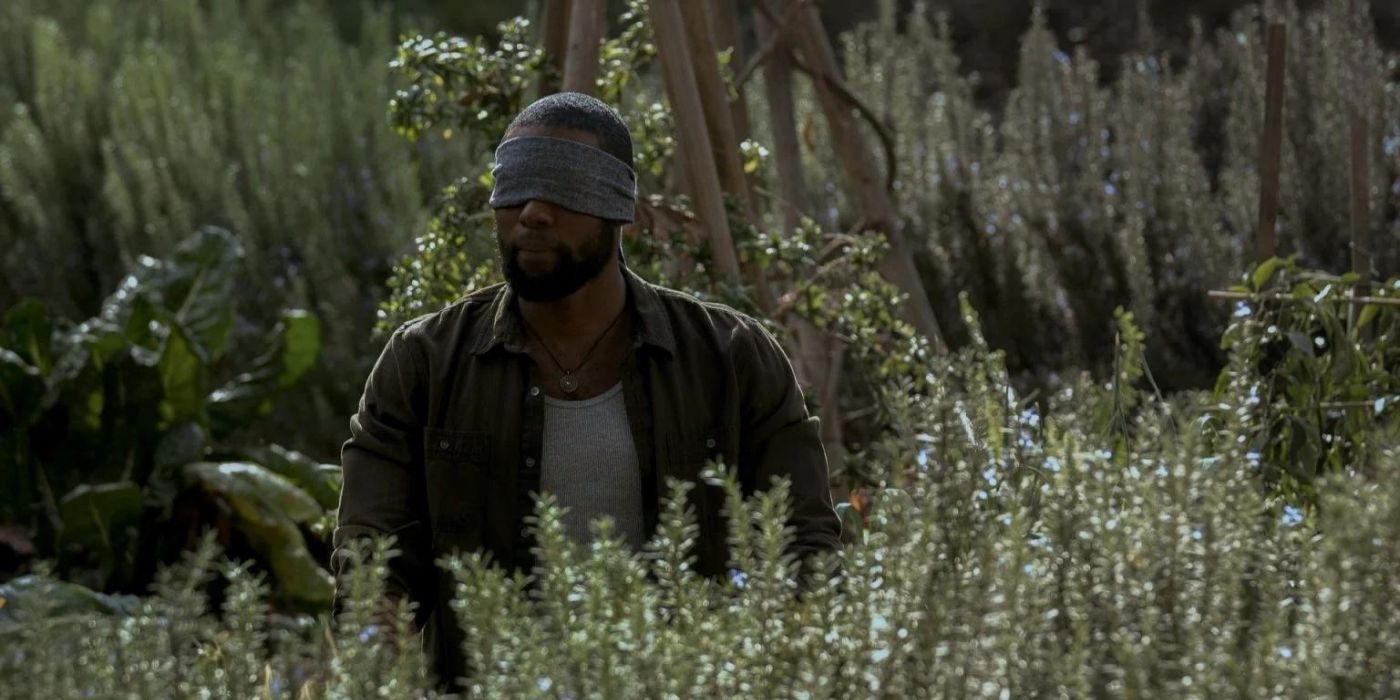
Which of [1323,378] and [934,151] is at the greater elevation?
[934,151]

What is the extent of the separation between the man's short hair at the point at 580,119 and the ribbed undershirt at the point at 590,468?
0.38 m

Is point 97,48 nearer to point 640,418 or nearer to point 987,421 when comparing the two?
point 640,418

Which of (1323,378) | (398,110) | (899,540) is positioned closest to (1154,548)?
(899,540)

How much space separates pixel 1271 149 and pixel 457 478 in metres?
1.99

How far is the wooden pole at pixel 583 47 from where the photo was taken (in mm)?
4176

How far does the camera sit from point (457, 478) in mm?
3100

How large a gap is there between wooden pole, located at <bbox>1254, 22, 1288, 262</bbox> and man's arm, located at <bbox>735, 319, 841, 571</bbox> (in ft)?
4.70

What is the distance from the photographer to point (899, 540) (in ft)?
6.16

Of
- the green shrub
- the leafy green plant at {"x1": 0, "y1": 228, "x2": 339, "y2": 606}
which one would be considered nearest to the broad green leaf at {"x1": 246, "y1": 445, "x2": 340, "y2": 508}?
the leafy green plant at {"x1": 0, "y1": 228, "x2": 339, "y2": 606}

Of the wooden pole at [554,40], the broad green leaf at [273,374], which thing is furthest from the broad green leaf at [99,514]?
the wooden pole at [554,40]

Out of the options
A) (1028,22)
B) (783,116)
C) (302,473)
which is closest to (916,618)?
(783,116)

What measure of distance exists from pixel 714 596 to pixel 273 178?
6.21 m

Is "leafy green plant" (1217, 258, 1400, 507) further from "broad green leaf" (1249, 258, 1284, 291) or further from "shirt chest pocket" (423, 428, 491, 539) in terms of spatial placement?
"shirt chest pocket" (423, 428, 491, 539)

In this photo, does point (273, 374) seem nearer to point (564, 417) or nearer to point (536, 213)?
point (564, 417)
